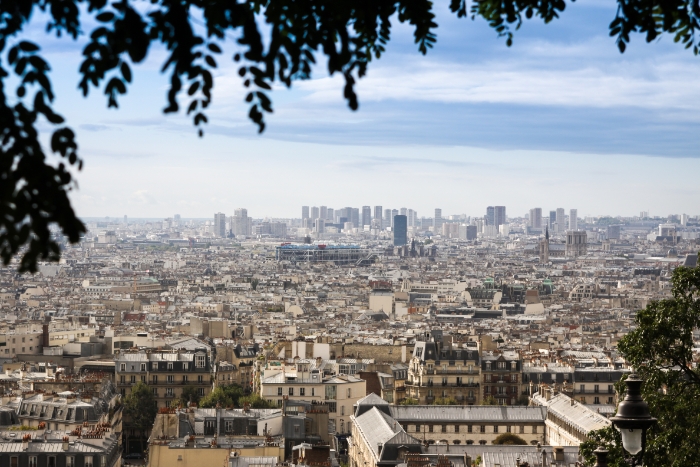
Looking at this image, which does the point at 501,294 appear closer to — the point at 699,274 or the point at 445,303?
the point at 445,303

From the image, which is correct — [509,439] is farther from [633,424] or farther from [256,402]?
[633,424]

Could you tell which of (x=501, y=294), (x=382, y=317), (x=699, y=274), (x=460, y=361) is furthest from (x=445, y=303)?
(x=699, y=274)

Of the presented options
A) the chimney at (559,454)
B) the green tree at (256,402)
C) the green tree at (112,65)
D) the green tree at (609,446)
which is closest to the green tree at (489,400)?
the green tree at (256,402)

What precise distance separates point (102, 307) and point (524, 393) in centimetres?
6947

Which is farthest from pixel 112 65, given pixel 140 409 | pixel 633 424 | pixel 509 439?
pixel 140 409

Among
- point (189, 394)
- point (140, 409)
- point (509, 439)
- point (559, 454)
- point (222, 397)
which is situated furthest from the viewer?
point (189, 394)

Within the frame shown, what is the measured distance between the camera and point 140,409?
4509 cm

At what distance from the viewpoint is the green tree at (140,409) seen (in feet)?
145

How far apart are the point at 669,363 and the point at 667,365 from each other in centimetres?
6

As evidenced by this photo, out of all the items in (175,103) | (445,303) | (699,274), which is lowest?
(445,303)

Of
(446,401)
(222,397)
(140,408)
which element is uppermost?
(222,397)

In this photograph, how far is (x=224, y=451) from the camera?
97.9 feet

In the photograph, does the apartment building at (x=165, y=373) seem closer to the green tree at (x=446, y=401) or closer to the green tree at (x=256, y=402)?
the green tree at (x=256, y=402)

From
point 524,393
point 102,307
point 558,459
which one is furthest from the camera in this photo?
point 102,307
